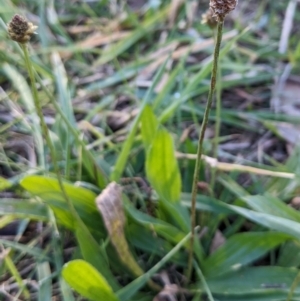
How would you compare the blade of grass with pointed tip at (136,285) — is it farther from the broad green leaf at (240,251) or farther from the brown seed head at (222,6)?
the brown seed head at (222,6)

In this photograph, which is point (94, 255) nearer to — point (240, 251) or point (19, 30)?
point (240, 251)

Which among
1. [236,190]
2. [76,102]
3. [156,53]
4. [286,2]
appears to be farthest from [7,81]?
[286,2]

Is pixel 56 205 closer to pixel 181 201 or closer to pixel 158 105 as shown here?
pixel 181 201

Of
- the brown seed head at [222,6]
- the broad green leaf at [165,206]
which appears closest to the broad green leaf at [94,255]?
the broad green leaf at [165,206]

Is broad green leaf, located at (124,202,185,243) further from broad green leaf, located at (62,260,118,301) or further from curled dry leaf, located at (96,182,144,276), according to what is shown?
broad green leaf, located at (62,260,118,301)

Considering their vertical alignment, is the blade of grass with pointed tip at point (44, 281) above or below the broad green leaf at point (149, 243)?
below

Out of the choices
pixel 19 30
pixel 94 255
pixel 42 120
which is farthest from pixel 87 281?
pixel 19 30

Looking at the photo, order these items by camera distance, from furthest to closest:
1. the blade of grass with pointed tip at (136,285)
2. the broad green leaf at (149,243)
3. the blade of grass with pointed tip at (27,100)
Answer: the blade of grass with pointed tip at (27,100) < the broad green leaf at (149,243) < the blade of grass with pointed tip at (136,285)
